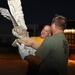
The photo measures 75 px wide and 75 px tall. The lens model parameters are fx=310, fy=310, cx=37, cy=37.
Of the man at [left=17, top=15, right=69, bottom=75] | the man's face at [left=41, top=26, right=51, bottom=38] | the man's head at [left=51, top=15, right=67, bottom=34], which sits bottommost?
the man's face at [left=41, top=26, right=51, bottom=38]

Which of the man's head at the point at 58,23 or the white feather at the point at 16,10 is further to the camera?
the white feather at the point at 16,10

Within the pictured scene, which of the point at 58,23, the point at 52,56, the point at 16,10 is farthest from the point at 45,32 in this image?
the point at 52,56

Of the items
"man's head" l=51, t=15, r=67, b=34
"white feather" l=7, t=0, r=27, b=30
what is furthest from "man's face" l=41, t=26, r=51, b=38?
"man's head" l=51, t=15, r=67, b=34

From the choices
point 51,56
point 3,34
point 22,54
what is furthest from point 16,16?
point 3,34

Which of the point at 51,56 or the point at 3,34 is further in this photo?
the point at 3,34

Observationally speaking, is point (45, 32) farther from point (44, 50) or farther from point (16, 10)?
point (44, 50)

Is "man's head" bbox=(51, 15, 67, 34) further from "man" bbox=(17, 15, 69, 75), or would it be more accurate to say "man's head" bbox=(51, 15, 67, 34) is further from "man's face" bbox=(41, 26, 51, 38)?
"man's face" bbox=(41, 26, 51, 38)

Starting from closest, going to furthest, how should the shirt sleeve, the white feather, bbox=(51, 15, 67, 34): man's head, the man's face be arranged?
the shirt sleeve, bbox=(51, 15, 67, 34): man's head, the white feather, the man's face

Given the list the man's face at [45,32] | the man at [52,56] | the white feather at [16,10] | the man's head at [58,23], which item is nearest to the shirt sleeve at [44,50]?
the man at [52,56]

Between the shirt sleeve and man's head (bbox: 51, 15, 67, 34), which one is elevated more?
man's head (bbox: 51, 15, 67, 34)

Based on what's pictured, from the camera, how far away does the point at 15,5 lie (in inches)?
165

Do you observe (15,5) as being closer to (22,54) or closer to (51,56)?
(22,54)

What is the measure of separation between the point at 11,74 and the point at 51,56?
9.68 meters

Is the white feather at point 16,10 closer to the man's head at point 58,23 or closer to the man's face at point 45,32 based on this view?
the man's head at point 58,23
